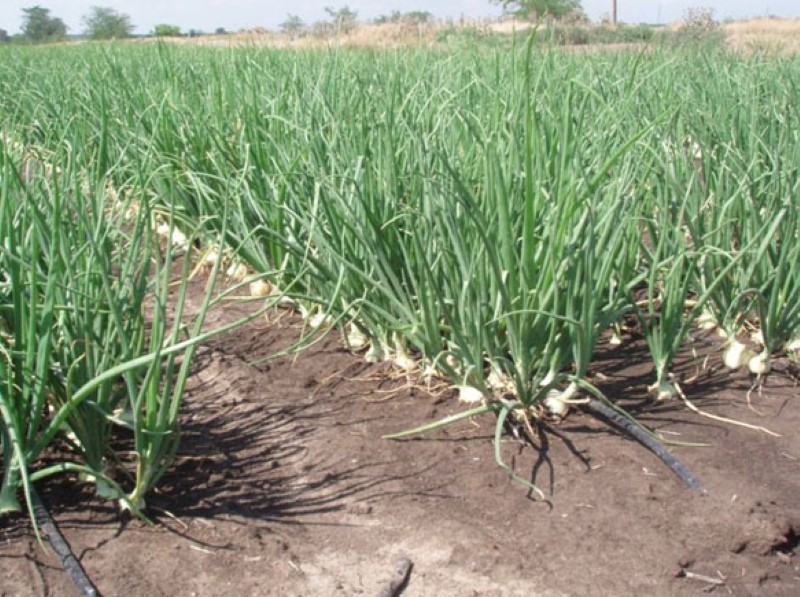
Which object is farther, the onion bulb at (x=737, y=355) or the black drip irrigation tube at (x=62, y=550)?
the onion bulb at (x=737, y=355)

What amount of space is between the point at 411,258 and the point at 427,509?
26.7 inches

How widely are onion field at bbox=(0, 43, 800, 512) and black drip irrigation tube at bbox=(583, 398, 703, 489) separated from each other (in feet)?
0.10

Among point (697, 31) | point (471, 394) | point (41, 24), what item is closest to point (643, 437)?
point (471, 394)

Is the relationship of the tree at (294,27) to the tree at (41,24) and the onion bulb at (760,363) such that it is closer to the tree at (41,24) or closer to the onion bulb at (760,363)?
the onion bulb at (760,363)

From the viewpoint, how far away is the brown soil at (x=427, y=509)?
1.48 m

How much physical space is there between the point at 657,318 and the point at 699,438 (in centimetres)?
50

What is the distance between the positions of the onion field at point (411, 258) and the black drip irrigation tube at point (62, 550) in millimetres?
39

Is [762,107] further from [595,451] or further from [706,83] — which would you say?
[595,451]

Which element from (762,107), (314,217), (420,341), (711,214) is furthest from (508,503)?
(762,107)

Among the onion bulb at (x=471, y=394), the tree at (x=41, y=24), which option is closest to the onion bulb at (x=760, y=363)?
the onion bulb at (x=471, y=394)

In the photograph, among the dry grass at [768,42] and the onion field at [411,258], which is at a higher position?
the dry grass at [768,42]

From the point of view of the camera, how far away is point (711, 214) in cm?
229

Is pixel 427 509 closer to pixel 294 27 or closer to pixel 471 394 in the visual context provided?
pixel 471 394

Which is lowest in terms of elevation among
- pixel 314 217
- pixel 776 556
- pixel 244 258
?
pixel 776 556
